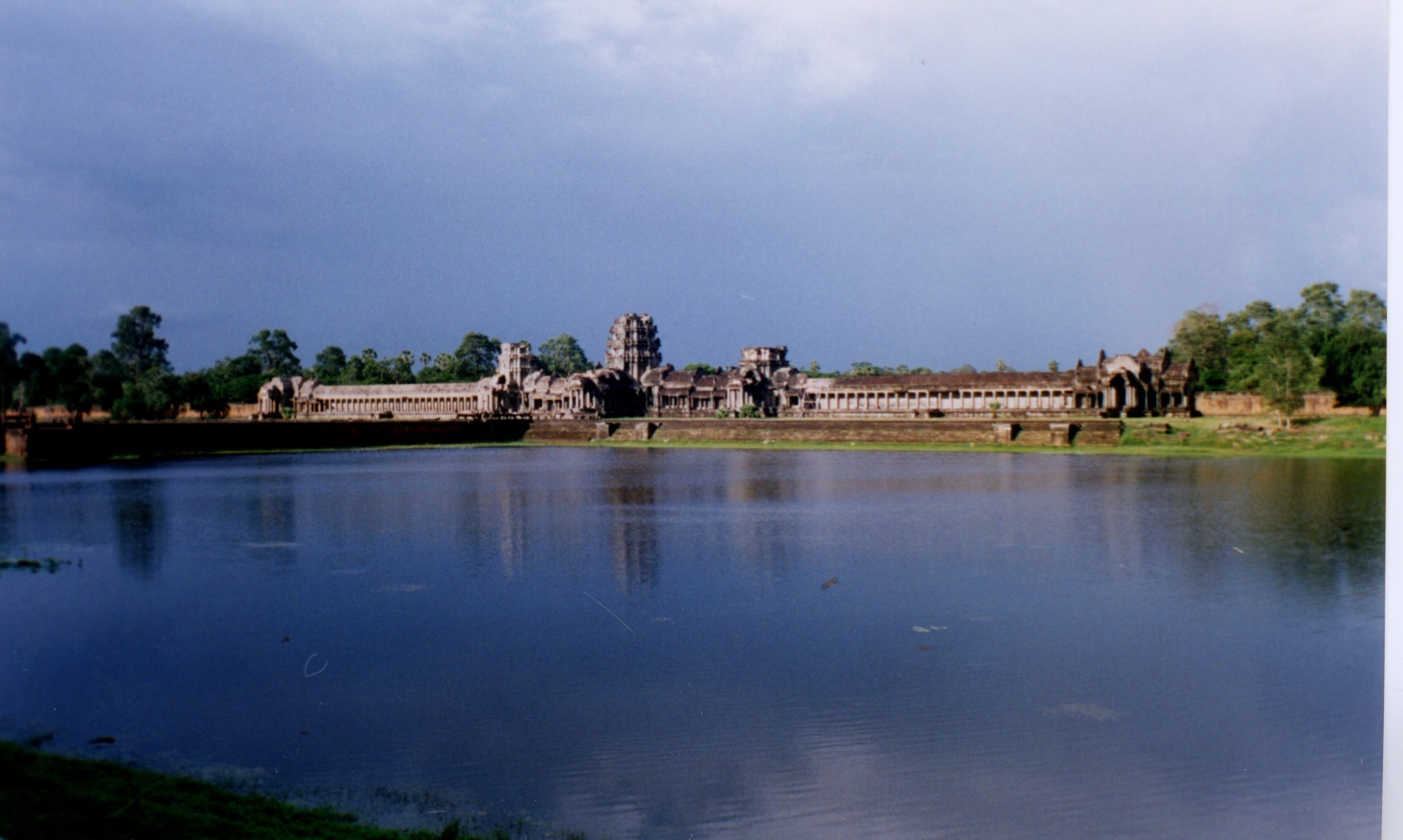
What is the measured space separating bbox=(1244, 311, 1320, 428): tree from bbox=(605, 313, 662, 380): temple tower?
3815cm

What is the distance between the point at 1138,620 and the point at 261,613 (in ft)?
26.5

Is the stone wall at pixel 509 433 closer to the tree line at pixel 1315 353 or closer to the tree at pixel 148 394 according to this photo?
the tree at pixel 148 394

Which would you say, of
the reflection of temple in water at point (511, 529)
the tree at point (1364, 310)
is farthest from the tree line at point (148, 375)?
the tree at point (1364, 310)

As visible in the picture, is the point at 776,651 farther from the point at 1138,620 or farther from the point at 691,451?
the point at 691,451

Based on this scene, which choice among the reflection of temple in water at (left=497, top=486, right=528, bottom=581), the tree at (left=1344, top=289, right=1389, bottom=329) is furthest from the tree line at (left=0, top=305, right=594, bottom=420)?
the tree at (left=1344, top=289, right=1389, bottom=329)

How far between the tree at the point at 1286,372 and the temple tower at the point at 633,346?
38.2m

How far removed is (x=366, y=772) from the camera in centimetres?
596

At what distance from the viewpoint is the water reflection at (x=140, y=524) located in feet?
38.8

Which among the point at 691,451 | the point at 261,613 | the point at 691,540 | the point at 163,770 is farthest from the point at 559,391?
the point at 163,770

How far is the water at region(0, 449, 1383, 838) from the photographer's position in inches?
232

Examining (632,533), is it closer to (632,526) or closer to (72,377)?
(632,526)

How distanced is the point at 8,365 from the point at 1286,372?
27.5 meters

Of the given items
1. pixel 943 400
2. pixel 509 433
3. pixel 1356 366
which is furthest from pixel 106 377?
pixel 943 400

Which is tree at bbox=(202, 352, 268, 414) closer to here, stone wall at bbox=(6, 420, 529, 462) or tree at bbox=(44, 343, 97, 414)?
stone wall at bbox=(6, 420, 529, 462)
